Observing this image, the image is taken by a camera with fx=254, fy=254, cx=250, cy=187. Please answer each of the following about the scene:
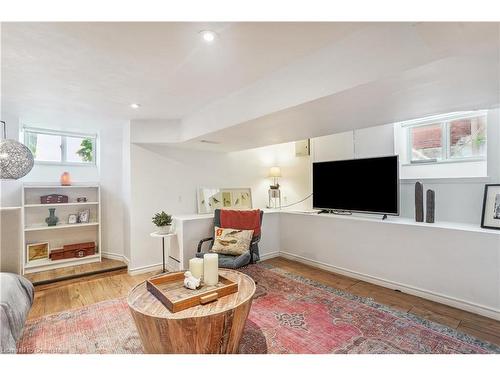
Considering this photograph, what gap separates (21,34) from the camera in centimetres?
160

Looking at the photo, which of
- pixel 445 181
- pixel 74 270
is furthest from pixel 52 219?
pixel 445 181

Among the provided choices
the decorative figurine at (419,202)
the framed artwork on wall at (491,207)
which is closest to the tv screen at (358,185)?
the decorative figurine at (419,202)

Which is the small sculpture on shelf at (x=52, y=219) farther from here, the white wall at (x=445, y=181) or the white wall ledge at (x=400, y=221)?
the white wall at (x=445, y=181)

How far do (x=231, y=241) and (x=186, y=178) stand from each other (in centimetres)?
149

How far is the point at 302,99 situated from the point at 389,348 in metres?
2.03

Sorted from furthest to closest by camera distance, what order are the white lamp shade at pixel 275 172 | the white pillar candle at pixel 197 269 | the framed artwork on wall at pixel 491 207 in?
the white lamp shade at pixel 275 172
the framed artwork on wall at pixel 491 207
the white pillar candle at pixel 197 269

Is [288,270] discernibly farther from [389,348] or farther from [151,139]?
[151,139]

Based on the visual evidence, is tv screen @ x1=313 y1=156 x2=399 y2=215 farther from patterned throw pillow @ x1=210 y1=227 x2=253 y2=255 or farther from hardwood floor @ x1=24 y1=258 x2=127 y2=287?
hardwood floor @ x1=24 y1=258 x2=127 y2=287

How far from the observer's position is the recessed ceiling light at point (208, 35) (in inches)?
63.3

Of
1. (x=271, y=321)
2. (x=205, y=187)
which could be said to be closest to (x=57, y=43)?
(x=271, y=321)

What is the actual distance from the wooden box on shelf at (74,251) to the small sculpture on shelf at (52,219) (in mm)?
413

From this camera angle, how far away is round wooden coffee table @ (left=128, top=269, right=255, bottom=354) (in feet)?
5.06

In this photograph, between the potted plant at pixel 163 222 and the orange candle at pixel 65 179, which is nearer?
the potted plant at pixel 163 222

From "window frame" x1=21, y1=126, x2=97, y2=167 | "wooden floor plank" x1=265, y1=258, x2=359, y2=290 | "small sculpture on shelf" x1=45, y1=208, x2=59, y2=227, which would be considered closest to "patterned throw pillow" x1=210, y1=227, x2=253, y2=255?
"wooden floor plank" x1=265, y1=258, x2=359, y2=290
